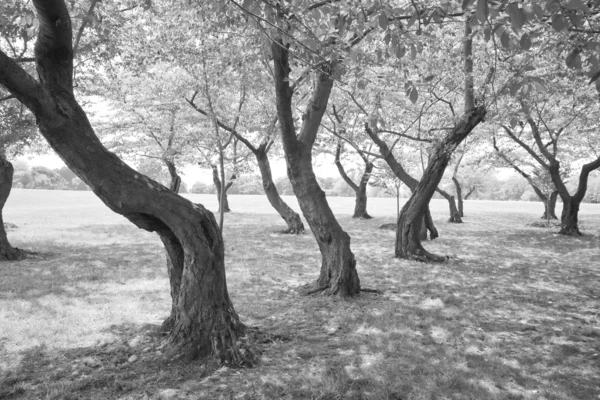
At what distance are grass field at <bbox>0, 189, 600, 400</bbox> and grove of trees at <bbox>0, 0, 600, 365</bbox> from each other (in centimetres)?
60

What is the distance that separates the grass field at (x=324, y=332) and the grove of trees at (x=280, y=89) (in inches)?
23.5

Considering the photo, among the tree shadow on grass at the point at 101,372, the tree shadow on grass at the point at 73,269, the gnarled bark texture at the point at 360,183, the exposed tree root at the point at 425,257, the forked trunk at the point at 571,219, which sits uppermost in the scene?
the gnarled bark texture at the point at 360,183

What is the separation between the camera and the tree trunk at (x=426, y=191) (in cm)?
1054

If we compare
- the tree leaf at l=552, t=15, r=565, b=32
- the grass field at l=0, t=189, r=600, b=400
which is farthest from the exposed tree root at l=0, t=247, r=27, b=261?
the tree leaf at l=552, t=15, r=565, b=32

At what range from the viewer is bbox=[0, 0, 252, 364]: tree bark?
13.1 ft

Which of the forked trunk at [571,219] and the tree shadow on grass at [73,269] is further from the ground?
the forked trunk at [571,219]

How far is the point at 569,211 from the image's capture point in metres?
19.3

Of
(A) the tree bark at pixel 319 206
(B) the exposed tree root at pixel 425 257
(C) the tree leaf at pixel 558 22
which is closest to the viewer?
(C) the tree leaf at pixel 558 22

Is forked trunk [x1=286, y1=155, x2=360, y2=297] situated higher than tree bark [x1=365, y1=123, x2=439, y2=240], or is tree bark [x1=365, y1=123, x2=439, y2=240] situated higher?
tree bark [x1=365, y1=123, x2=439, y2=240]

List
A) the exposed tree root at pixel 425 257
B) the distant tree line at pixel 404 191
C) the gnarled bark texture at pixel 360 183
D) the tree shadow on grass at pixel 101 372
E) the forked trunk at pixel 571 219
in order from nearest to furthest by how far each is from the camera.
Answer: the tree shadow on grass at pixel 101 372 < the exposed tree root at pixel 425 257 < the forked trunk at pixel 571 219 < the gnarled bark texture at pixel 360 183 < the distant tree line at pixel 404 191

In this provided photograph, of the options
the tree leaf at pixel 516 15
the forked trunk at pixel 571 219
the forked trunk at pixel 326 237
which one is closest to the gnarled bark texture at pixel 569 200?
the forked trunk at pixel 571 219

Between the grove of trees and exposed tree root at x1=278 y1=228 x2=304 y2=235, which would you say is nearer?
the grove of trees

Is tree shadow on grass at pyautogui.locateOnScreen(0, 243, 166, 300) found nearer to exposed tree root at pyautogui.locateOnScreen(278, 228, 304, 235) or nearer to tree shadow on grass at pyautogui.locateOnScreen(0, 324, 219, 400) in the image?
tree shadow on grass at pyautogui.locateOnScreen(0, 324, 219, 400)

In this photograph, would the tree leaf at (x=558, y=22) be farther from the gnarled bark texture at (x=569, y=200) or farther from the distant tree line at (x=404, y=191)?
the distant tree line at (x=404, y=191)
